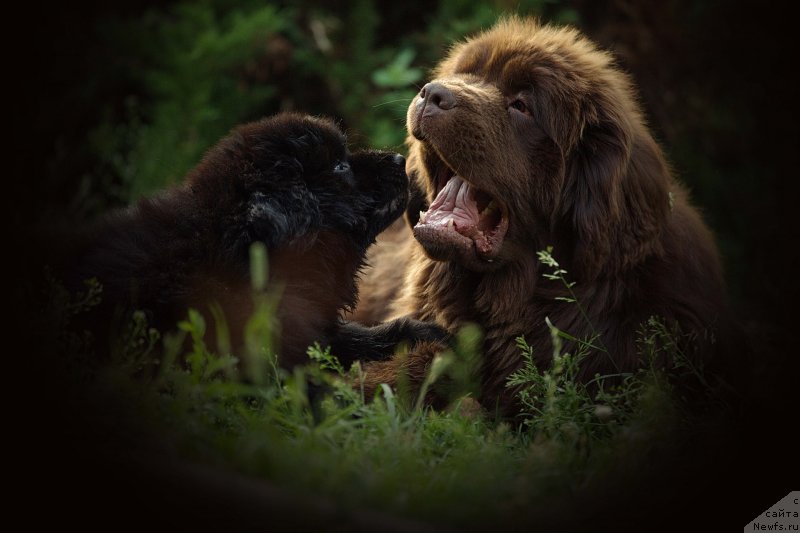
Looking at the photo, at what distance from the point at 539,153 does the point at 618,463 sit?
62.9 inches

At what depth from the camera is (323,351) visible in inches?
140

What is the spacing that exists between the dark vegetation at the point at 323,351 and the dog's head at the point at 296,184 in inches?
22.3

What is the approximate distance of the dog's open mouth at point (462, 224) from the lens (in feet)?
12.3

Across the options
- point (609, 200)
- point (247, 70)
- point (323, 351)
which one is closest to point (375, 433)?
point (323, 351)

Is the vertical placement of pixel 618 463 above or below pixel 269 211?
below

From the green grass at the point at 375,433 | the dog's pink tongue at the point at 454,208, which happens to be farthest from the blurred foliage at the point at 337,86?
the green grass at the point at 375,433

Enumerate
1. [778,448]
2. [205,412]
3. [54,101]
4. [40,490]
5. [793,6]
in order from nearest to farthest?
[40,490] < [205,412] < [778,448] < [793,6] < [54,101]

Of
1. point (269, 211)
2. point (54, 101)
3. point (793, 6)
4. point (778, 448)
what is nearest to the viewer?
point (778, 448)

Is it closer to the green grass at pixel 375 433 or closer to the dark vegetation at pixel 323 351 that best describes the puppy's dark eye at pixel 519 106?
the dark vegetation at pixel 323 351

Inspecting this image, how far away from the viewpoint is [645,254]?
381cm

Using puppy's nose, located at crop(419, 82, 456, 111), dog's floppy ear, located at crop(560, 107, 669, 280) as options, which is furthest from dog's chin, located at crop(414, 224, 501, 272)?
puppy's nose, located at crop(419, 82, 456, 111)

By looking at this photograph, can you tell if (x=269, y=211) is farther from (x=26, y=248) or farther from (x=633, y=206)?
(x=633, y=206)

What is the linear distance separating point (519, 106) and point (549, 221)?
54 cm

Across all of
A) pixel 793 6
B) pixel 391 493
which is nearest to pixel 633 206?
pixel 391 493
